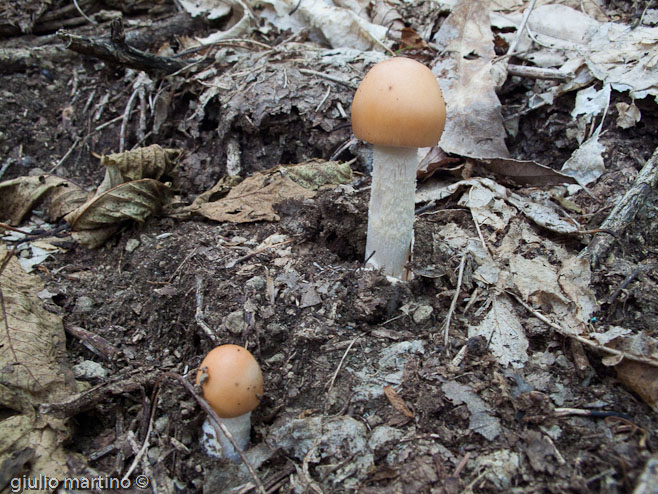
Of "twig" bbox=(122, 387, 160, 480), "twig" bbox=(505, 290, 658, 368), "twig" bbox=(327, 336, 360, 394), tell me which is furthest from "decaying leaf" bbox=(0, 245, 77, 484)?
"twig" bbox=(505, 290, 658, 368)

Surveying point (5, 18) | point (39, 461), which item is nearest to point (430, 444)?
point (39, 461)

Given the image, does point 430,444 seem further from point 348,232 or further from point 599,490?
point 348,232

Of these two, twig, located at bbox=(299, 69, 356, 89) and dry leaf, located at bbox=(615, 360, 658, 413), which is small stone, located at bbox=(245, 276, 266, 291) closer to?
dry leaf, located at bbox=(615, 360, 658, 413)

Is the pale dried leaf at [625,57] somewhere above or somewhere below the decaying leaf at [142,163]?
above

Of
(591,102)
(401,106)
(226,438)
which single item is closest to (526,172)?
(591,102)

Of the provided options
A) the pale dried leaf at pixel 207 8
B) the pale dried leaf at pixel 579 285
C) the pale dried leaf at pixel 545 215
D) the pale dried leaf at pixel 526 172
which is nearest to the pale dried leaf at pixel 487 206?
the pale dried leaf at pixel 545 215

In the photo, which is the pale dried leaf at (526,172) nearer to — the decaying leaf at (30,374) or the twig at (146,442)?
the twig at (146,442)
